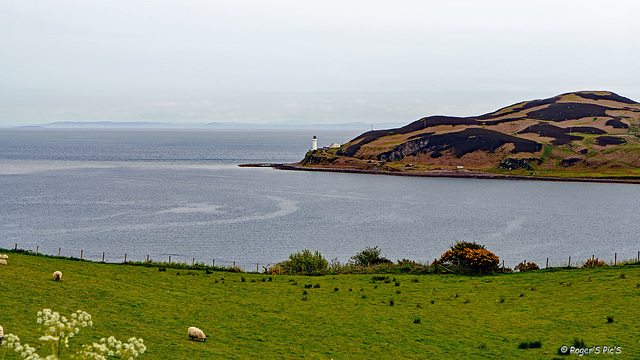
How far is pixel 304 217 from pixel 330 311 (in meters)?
64.2

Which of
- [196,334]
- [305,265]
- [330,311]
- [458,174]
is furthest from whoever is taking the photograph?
[458,174]

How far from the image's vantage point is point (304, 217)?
9394 centimetres

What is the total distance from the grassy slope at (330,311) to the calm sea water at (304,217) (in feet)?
70.5

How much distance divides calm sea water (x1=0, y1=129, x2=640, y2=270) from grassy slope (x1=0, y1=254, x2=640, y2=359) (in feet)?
70.5

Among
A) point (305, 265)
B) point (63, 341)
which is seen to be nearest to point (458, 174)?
point (305, 265)

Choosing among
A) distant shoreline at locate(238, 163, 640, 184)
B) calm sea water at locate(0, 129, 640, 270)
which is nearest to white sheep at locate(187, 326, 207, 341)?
calm sea water at locate(0, 129, 640, 270)

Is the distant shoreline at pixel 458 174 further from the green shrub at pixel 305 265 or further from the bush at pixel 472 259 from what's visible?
the green shrub at pixel 305 265

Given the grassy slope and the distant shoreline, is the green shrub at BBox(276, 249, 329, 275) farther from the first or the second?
the distant shoreline

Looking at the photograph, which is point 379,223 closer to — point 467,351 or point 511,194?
point 511,194

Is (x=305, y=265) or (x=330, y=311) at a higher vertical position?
(x=330, y=311)

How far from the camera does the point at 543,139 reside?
7731 inches

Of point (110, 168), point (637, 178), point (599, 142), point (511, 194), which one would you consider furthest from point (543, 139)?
point (110, 168)

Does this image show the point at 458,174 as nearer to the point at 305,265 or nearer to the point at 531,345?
the point at 305,265

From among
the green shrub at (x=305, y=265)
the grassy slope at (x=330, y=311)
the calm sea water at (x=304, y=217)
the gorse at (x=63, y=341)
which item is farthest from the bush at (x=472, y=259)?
the gorse at (x=63, y=341)
